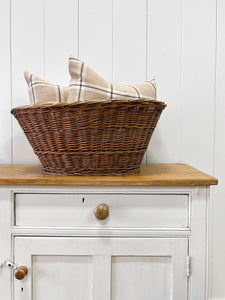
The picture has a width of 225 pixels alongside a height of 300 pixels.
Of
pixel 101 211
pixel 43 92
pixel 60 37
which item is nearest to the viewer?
pixel 101 211

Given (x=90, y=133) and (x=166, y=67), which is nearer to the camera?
(x=90, y=133)

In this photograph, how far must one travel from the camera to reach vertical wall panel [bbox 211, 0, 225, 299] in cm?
126

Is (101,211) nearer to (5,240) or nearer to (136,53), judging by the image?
(5,240)

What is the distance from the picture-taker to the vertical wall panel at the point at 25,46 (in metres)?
1.24

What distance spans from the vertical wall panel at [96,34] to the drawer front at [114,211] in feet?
2.12

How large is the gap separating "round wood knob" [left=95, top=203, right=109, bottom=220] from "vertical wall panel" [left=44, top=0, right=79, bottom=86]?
66 cm

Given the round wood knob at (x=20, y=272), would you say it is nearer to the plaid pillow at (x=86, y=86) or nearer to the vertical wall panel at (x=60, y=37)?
the plaid pillow at (x=86, y=86)

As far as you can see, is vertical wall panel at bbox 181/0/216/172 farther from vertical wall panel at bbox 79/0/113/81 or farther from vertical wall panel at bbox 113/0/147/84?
vertical wall panel at bbox 79/0/113/81

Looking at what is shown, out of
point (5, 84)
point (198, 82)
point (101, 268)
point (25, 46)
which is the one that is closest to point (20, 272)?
point (101, 268)

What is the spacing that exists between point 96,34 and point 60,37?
0.52 ft

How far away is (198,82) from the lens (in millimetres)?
1264

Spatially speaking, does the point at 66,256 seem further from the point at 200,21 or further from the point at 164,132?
the point at 200,21

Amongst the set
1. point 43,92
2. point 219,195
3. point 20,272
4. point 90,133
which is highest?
point 43,92

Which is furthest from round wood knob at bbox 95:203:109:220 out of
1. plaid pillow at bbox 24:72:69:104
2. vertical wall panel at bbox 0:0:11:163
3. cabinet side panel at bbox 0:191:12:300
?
vertical wall panel at bbox 0:0:11:163
